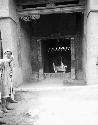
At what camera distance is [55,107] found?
704 cm

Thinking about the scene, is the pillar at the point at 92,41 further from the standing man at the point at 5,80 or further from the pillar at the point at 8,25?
the standing man at the point at 5,80

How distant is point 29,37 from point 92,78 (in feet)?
14.3

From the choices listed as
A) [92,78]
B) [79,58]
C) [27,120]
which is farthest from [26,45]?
[27,120]

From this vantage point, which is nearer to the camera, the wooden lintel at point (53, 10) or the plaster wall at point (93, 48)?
the plaster wall at point (93, 48)

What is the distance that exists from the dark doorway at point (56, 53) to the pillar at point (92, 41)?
4297mm

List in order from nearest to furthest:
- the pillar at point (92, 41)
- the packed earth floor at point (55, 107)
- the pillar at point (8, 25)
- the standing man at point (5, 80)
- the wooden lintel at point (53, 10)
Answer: the packed earth floor at point (55, 107) → the standing man at point (5, 80) → the pillar at point (92, 41) → the pillar at point (8, 25) → the wooden lintel at point (53, 10)

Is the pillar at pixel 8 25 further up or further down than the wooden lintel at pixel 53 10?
further down

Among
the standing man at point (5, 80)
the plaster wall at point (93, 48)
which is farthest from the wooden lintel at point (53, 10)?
the standing man at point (5, 80)

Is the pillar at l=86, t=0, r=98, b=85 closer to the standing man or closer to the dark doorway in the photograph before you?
the standing man

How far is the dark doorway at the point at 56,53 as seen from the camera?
41.8 ft

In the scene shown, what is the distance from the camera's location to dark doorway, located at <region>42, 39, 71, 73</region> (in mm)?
12734

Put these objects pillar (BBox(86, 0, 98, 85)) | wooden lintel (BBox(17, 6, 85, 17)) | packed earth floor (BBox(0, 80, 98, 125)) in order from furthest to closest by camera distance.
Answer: wooden lintel (BBox(17, 6, 85, 17)) < pillar (BBox(86, 0, 98, 85)) < packed earth floor (BBox(0, 80, 98, 125))

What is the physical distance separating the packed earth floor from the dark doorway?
4.80 m

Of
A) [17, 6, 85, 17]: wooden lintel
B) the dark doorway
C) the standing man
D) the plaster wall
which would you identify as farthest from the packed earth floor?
the dark doorway
